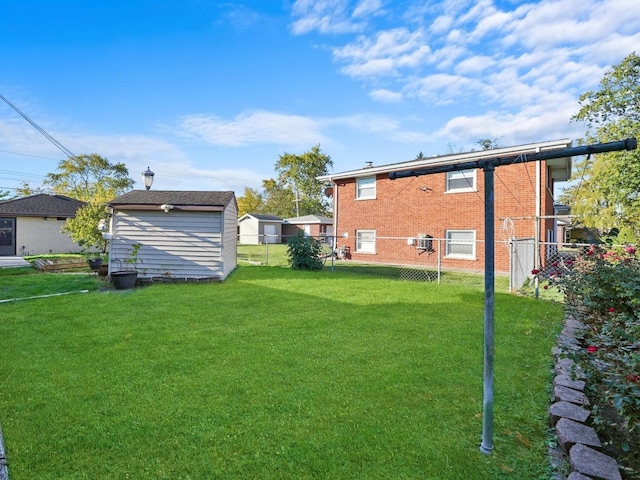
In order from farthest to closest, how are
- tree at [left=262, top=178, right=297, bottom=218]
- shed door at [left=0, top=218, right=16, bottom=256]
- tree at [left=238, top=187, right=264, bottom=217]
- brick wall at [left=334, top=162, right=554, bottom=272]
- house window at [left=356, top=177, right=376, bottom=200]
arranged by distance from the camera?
tree at [left=262, top=178, right=297, bottom=218], tree at [left=238, top=187, right=264, bottom=217], shed door at [left=0, top=218, right=16, bottom=256], house window at [left=356, top=177, right=376, bottom=200], brick wall at [left=334, top=162, right=554, bottom=272]

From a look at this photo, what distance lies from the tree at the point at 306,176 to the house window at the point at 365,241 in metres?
30.0

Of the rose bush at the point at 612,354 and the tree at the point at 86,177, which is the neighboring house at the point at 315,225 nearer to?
the tree at the point at 86,177

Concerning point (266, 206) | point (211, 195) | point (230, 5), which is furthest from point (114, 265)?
point (266, 206)

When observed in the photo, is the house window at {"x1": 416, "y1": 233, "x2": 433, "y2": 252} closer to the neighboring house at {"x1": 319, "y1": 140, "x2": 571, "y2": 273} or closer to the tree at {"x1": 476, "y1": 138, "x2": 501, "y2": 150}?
the neighboring house at {"x1": 319, "y1": 140, "x2": 571, "y2": 273}

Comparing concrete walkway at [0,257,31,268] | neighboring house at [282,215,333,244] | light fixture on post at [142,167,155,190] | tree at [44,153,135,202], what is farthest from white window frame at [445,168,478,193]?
tree at [44,153,135,202]

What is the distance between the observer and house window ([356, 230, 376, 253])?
15.5m

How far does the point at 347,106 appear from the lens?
15.7 metres

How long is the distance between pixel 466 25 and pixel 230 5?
6.40 meters

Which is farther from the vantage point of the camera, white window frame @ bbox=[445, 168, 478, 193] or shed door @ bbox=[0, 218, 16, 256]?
shed door @ bbox=[0, 218, 16, 256]

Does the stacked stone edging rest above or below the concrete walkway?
below

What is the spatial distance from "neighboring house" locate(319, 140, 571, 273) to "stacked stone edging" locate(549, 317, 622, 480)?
678 centimetres

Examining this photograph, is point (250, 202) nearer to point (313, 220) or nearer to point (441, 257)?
point (313, 220)

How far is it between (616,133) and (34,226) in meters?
29.2

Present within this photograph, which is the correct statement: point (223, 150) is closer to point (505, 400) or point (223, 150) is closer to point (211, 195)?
point (211, 195)
